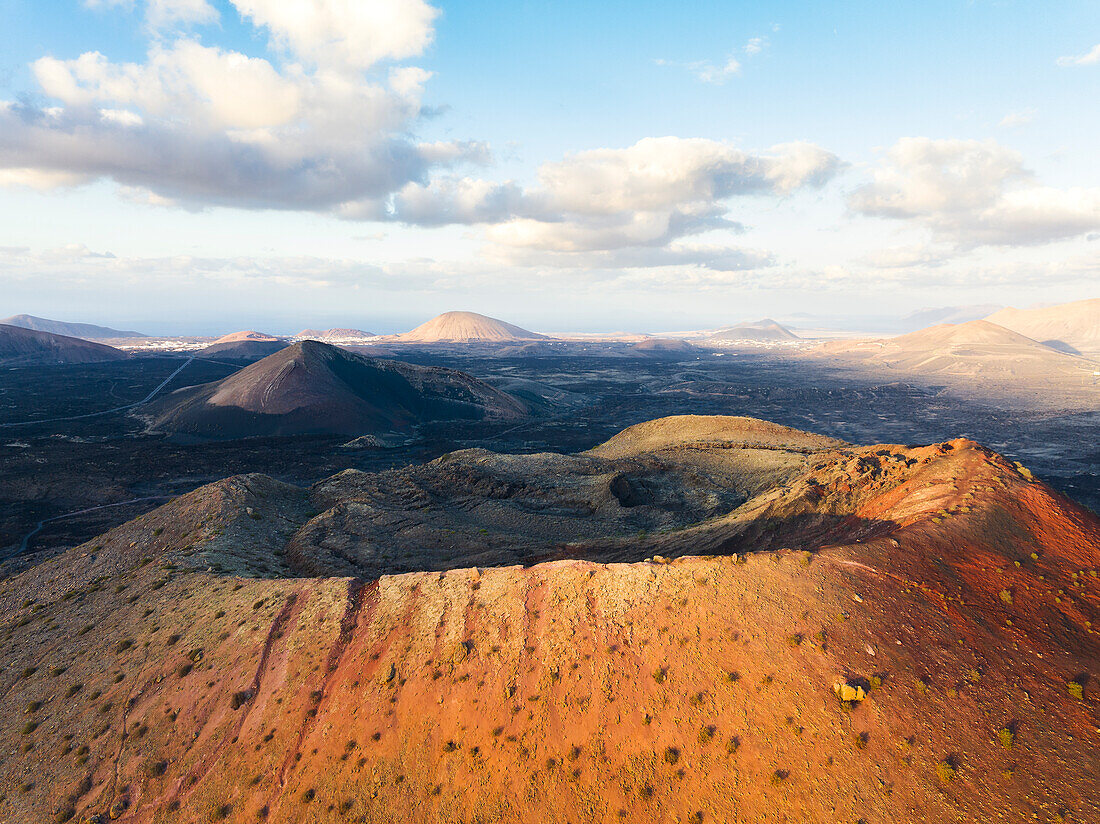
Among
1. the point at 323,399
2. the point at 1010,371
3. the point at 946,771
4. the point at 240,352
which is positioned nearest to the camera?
the point at 946,771

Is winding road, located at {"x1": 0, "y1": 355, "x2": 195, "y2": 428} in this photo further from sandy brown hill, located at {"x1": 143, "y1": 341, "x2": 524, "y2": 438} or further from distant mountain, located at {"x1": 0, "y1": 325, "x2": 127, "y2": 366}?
distant mountain, located at {"x1": 0, "y1": 325, "x2": 127, "y2": 366}

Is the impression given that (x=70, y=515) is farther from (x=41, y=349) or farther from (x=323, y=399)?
(x=41, y=349)

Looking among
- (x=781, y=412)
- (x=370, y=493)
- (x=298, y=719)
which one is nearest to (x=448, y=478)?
(x=370, y=493)

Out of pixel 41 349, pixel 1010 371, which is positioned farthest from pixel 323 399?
pixel 1010 371

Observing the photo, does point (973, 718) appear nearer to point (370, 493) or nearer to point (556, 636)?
point (556, 636)

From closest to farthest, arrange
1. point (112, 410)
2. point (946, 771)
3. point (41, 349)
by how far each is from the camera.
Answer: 1. point (946, 771)
2. point (112, 410)
3. point (41, 349)

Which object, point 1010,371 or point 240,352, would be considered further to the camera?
point 240,352

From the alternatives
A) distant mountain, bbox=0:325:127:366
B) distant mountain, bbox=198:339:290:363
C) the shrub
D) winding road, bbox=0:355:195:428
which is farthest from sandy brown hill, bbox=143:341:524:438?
distant mountain, bbox=0:325:127:366

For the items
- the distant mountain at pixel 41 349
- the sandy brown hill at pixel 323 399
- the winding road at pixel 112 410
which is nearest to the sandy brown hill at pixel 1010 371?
the sandy brown hill at pixel 323 399

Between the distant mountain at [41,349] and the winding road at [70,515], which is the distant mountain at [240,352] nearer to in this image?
the distant mountain at [41,349]
